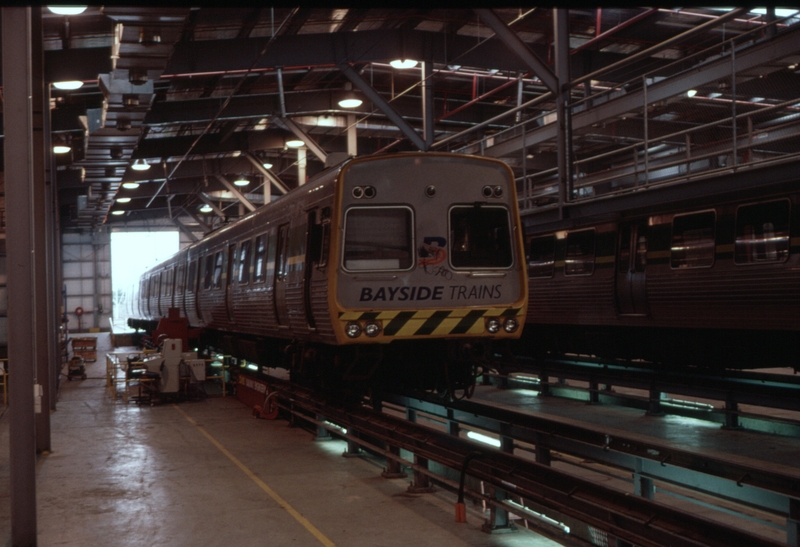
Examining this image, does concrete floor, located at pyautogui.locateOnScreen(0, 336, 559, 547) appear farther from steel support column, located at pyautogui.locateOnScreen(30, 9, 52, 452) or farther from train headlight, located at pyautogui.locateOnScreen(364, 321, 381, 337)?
train headlight, located at pyautogui.locateOnScreen(364, 321, 381, 337)

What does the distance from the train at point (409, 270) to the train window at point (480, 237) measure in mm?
12

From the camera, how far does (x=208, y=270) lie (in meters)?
18.1

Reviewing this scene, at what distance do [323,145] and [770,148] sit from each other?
694 inches

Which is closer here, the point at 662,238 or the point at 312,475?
the point at 312,475

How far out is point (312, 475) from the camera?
8859 millimetres

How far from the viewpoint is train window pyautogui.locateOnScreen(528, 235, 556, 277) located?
15224mm

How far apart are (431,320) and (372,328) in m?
0.69

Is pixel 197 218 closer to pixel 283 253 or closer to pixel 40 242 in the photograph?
pixel 40 242

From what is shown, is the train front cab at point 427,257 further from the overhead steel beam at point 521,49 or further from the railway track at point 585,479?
the overhead steel beam at point 521,49

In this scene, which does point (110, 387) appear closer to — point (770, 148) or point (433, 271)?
point (433, 271)

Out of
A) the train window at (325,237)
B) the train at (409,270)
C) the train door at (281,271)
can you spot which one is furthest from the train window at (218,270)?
the train window at (325,237)

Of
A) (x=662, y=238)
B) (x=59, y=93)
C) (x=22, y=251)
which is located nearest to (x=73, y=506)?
(x=22, y=251)

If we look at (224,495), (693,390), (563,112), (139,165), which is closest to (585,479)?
(224,495)

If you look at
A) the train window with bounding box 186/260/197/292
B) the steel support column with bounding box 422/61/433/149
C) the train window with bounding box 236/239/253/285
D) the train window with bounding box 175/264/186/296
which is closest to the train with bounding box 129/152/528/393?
the train window with bounding box 236/239/253/285
